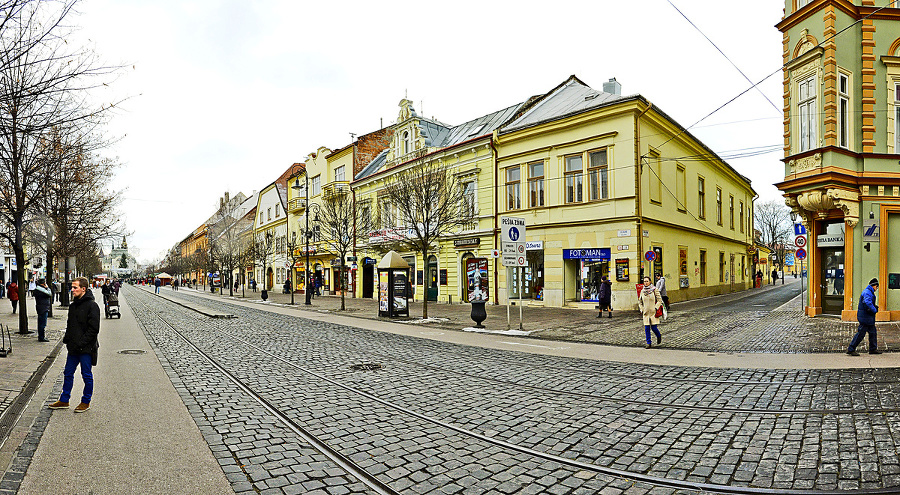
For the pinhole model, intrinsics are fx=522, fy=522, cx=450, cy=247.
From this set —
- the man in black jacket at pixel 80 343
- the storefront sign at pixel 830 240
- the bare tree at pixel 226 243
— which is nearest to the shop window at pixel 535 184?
the storefront sign at pixel 830 240

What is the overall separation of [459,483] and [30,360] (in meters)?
10.9

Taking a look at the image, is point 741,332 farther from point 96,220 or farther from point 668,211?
point 96,220

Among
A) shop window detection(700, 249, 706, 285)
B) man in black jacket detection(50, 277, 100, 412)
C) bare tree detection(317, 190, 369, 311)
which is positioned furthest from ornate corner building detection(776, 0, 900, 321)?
bare tree detection(317, 190, 369, 311)

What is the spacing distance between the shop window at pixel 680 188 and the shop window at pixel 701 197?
2519 millimetres

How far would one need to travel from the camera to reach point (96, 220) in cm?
2180

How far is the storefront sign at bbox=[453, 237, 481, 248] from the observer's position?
2878cm

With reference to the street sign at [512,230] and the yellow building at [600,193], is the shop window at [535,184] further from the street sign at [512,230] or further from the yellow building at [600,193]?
the street sign at [512,230]

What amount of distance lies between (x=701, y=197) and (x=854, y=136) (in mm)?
14160

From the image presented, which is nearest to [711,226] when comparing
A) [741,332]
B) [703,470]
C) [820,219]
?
[820,219]

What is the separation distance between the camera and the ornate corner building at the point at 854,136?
16.0 m

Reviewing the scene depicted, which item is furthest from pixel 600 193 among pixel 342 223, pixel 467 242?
pixel 342 223

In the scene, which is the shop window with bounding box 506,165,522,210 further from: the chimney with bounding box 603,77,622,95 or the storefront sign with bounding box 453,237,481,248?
the chimney with bounding box 603,77,622,95

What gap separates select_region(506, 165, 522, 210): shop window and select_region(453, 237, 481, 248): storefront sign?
105 inches

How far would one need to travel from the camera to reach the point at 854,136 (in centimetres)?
1644
